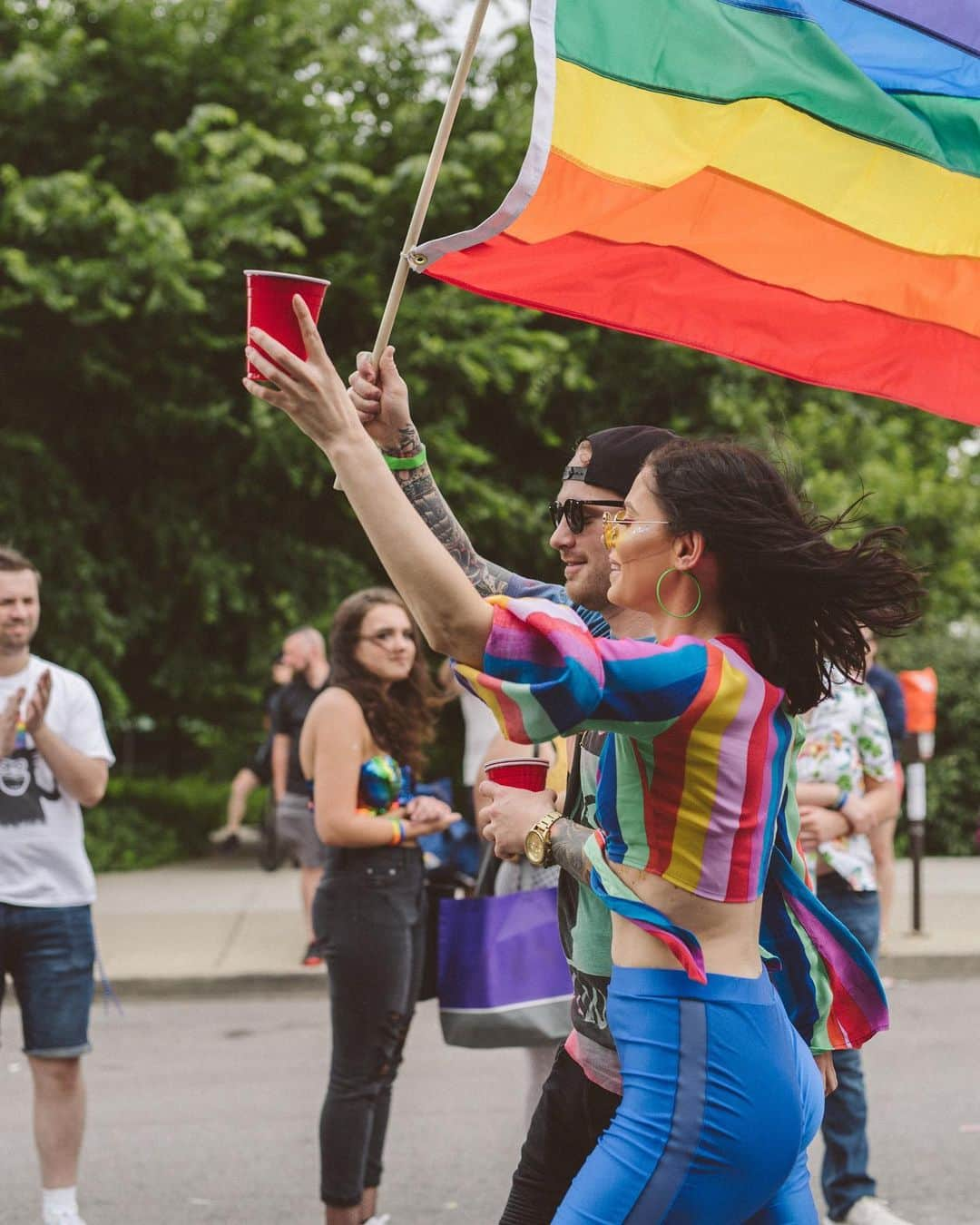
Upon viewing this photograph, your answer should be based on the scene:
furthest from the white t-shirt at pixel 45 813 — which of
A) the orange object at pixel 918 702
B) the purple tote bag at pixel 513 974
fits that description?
the orange object at pixel 918 702

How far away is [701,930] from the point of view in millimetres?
2449

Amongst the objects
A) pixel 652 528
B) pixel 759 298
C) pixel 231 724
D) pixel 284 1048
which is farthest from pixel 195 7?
pixel 652 528

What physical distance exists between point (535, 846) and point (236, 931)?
812 centimetres

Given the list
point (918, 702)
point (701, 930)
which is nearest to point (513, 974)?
point (701, 930)

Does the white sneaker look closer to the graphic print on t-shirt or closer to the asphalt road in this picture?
the asphalt road

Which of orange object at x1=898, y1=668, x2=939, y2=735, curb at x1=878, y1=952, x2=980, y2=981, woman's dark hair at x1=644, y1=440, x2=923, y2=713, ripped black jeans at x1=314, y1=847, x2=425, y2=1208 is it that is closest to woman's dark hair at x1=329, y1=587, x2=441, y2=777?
ripped black jeans at x1=314, y1=847, x2=425, y2=1208

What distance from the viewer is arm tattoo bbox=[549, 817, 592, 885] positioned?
2822mm

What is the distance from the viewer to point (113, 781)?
57.8 feet

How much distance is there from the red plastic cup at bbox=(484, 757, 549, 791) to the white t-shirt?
2.14 m

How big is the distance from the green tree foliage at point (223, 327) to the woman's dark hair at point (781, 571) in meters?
9.39

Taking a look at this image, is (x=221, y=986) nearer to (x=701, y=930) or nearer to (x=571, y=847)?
(x=571, y=847)

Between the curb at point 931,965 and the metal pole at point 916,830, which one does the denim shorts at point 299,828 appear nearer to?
the curb at point 931,965

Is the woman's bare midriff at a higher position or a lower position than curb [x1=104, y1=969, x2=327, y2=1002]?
higher

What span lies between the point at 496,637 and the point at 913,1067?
19.1 feet
